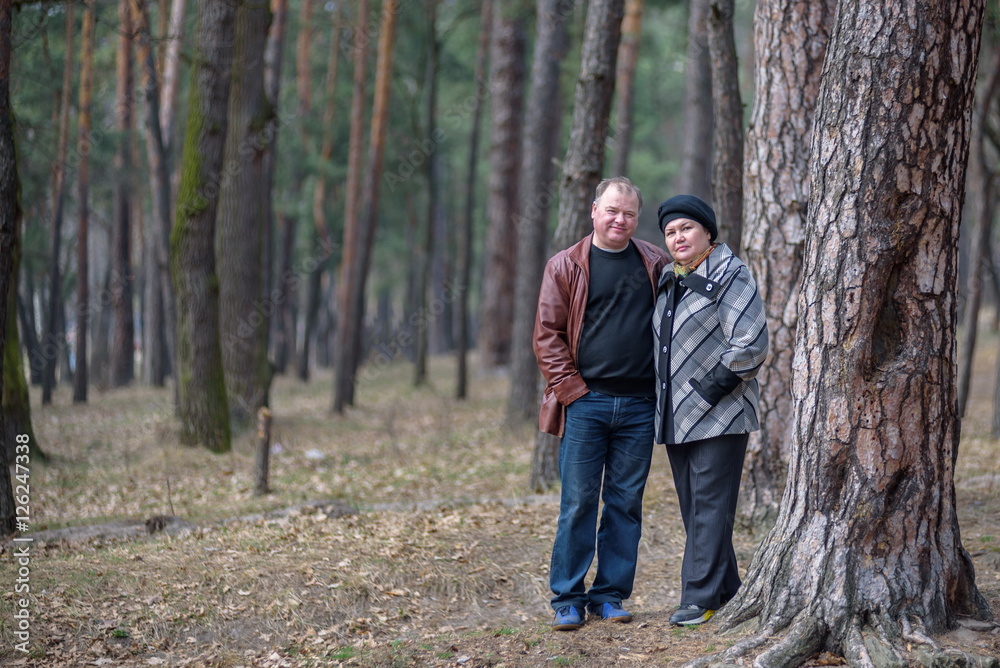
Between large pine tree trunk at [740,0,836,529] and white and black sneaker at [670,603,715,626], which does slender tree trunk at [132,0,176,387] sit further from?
white and black sneaker at [670,603,715,626]

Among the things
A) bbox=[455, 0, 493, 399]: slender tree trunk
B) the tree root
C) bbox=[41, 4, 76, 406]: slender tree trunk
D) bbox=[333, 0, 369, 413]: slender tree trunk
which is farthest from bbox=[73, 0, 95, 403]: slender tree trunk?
the tree root

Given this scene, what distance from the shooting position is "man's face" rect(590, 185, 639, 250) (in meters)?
4.45

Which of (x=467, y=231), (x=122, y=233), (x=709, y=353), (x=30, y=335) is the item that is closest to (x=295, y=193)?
(x=122, y=233)

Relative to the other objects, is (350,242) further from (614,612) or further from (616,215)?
(614,612)

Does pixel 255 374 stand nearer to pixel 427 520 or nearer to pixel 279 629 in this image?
pixel 427 520

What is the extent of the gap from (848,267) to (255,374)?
10.2 meters

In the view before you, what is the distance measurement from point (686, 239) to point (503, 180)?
50.6ft

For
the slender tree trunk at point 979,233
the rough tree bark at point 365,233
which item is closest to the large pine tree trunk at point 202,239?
the rough tree bark at point 365,233

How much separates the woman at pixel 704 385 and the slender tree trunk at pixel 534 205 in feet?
22.3

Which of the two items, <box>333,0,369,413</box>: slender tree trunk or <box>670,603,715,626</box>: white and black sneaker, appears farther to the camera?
<box>333,0,369,413</box>: slender tree trunk

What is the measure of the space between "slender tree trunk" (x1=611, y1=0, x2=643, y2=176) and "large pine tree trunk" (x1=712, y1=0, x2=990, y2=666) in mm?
9992

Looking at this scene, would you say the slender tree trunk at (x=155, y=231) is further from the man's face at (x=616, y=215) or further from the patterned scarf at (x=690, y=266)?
the patterned scarf at (x=690, y=266)

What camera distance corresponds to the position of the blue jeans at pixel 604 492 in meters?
4.53

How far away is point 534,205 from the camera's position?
41.7 feet
